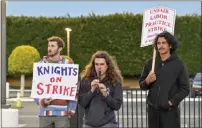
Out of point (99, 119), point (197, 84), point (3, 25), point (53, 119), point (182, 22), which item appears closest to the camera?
point (99, 119)

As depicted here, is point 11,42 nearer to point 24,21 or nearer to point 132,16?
point 24,21

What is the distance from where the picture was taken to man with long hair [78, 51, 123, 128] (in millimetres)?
5156

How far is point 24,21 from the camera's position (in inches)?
1378

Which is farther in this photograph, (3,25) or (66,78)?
(3,25)

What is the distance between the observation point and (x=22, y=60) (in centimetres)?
2991

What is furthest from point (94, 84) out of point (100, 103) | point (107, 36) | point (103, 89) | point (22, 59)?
point (107, 36)

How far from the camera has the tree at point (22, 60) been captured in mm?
29688

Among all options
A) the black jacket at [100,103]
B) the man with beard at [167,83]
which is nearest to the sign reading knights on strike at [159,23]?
the man with beard at [167,83]

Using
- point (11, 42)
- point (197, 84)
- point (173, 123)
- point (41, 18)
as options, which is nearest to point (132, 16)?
point (41, 18)

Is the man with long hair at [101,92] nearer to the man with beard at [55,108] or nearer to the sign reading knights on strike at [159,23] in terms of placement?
the man with beard at [55,108]

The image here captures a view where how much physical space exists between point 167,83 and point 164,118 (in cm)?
44

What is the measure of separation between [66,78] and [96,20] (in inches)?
1149

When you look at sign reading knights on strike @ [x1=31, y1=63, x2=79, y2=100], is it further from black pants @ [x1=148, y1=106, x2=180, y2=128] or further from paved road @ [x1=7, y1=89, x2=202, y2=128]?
paved road @ [x1=7, y1=89, x2=202, y2=128]

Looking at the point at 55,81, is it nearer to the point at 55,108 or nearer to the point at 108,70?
the point at 55,108
